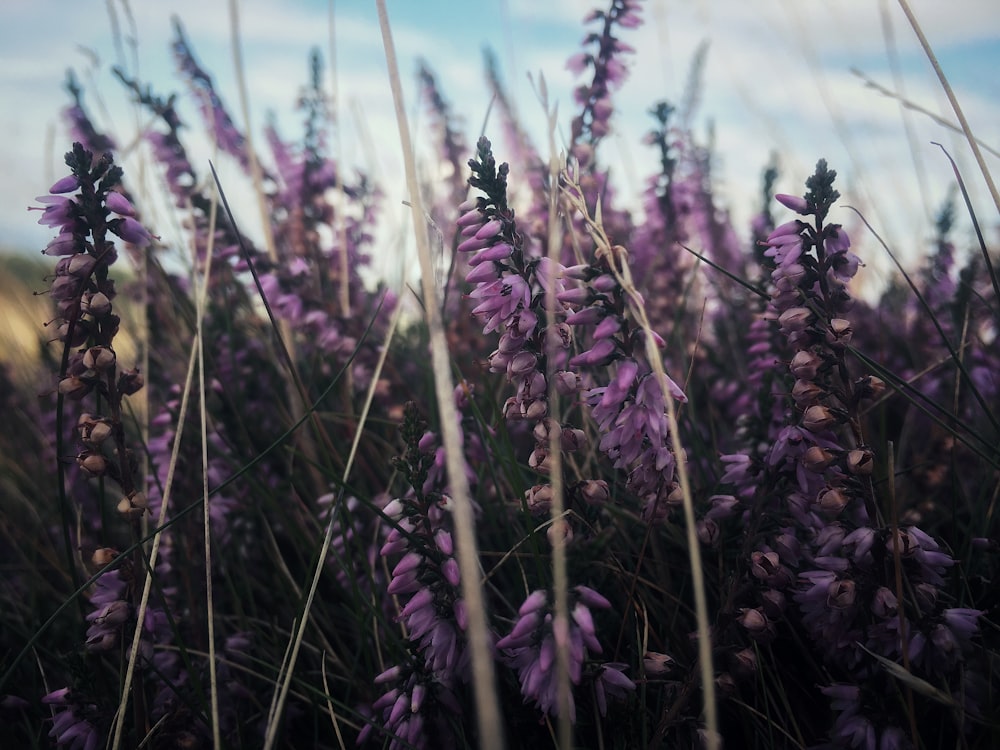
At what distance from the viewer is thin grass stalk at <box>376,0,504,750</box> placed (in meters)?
0.86

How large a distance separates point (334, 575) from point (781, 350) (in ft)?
5.31

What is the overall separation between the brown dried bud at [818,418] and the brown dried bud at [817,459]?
0.15ft

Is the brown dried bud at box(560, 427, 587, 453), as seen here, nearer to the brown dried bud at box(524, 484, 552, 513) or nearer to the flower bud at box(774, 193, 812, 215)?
the brown dried bud at box(524, 484, 552, 513)

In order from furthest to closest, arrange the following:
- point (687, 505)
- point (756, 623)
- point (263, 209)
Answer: point (263, 209) < point (756, 623) < point (687, 505)

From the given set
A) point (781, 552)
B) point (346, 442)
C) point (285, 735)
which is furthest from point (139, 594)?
point (781, 552)

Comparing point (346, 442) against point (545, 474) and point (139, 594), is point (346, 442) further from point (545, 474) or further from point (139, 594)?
point (545, 474)

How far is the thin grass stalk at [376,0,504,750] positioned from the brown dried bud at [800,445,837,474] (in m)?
0.77

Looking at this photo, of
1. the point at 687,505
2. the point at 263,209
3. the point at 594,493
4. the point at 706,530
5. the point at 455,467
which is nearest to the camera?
the point at 455,467

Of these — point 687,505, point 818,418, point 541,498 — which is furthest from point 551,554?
point 818,418

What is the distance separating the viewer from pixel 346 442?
2.98 metres

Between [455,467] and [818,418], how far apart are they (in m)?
0.86

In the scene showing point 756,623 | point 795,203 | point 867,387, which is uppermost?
point 795,203

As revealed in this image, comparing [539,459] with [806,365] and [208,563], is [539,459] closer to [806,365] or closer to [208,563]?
[806,365]

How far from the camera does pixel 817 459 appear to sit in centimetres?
143
